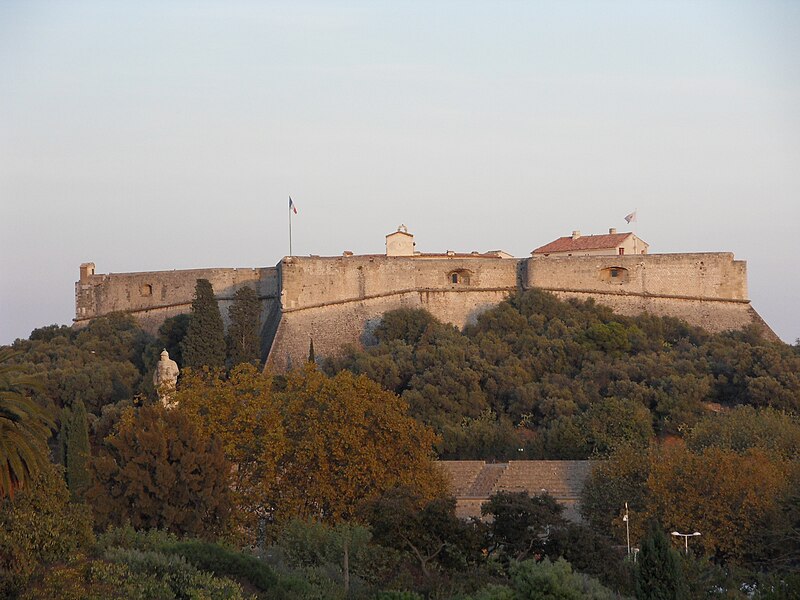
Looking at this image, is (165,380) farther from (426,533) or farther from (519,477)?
(426,533)

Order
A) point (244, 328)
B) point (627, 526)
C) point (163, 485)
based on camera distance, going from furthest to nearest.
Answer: point (244, 328), point (627, 526), point (163, 485)

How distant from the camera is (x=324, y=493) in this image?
24656 mm

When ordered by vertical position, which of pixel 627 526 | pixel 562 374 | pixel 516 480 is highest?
pixel 562 374

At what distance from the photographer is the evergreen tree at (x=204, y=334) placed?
37625 millimetres

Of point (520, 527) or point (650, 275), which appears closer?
point (520, 527)

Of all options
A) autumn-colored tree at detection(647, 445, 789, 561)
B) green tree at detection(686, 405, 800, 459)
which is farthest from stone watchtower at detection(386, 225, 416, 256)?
autumn-colored tree at detection(647, 445, 789, 561)

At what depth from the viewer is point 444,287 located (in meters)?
43.5

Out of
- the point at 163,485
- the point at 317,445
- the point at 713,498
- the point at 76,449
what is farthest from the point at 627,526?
the point at 76,449

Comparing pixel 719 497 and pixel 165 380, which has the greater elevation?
pixel 165 380

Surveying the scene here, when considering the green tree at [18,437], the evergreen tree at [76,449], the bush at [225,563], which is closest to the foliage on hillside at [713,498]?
the bush at [225,563]

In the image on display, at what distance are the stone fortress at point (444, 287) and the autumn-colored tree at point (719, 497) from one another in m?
15.9

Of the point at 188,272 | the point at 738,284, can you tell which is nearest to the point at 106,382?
the point at 188,272

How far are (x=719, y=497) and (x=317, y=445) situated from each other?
7.28m

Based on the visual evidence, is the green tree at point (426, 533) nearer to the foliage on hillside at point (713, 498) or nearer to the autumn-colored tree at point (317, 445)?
the autumn-colored tree at point (317, 445)
